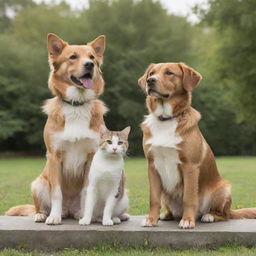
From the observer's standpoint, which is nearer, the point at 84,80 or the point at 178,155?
the point at 178,155

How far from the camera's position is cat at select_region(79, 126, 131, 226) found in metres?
5.46

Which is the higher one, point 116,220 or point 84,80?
point 84,80

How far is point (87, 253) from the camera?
5.11m

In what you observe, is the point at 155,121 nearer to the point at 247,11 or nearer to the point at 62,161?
the point at 62,161

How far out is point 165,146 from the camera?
548 cm

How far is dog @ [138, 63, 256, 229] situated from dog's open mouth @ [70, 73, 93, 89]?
2.16 ft

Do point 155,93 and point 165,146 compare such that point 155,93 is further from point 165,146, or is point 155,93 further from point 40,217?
point 40,217

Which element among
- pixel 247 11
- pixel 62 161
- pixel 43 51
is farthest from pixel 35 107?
pixel 62 161

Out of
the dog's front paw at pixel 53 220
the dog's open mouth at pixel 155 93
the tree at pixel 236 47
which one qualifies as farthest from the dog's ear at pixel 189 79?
the tree at pixel 236 47

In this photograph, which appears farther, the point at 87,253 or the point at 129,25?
the point at 129,25

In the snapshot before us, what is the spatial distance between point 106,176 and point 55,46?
173 centimetres

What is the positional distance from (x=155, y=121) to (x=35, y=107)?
29507mm

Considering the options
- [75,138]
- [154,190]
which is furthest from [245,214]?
[75,138]

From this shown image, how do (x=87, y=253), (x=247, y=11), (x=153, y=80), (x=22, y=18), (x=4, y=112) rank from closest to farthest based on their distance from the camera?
1. (x=87, y=253)
2. (x=153, y=80)
3. (x=247, y=11)
4. (x=4, y=112)
5. (x=22, y=18)
